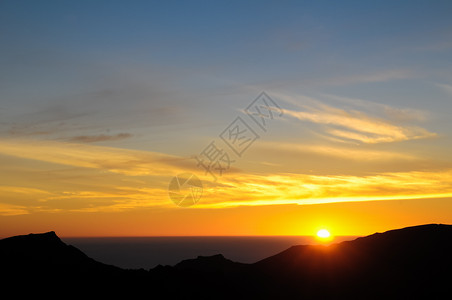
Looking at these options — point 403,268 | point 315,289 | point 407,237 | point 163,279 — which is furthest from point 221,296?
point 407,237

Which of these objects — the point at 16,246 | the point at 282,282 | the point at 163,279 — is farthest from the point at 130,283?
the point at 282,282

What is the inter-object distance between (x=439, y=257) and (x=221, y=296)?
2401cm

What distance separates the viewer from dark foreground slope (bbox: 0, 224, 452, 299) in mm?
46125

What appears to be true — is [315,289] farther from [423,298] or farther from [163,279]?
[163,279]

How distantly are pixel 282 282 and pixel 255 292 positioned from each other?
4026 millimetres

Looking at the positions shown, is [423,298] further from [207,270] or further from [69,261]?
[69,261]

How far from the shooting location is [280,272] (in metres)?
54.2

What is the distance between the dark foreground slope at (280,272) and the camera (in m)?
46.1

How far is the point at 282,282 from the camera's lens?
5209cm

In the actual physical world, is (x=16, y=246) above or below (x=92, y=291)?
above

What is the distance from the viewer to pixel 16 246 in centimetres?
4878

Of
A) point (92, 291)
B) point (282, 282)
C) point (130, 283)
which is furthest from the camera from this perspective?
point (282, 282)

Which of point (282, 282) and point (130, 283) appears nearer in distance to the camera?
point (130, 283)

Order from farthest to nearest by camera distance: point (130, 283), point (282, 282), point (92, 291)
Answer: point (282, 282) → point (130, 283) → point (92, 291)
